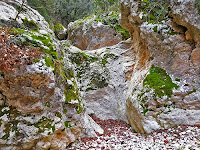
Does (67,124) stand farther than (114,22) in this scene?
No

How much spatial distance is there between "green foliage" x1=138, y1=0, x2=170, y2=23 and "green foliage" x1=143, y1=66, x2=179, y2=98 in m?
2.50

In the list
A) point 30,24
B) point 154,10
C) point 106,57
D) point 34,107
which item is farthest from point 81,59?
point 34,107

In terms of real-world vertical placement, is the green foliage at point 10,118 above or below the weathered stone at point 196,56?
below

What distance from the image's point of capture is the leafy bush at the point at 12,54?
3.51 m

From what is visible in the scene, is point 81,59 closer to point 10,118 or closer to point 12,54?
point 12,54

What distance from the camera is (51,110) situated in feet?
14.5

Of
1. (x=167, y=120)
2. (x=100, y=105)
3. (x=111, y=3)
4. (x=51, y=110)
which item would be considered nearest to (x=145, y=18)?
(x=167, y=120)

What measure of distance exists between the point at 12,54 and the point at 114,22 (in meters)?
12.9

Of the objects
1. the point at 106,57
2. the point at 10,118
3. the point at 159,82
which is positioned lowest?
the point at 10,118

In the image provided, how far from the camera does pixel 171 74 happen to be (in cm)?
656

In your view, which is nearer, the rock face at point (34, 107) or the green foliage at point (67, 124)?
the rock face at point (34, 107)

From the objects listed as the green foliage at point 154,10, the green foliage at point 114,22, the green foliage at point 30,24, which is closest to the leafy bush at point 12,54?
the green foliage at point 30,24

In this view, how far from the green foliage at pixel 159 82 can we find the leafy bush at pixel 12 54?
4.92m

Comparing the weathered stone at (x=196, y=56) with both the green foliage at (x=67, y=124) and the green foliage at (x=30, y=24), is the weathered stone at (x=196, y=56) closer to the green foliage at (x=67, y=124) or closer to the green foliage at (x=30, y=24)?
the green foliage at (x=67, y=124)
